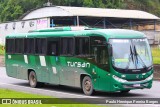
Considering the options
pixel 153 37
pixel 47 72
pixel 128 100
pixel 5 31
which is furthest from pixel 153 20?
pixel 128 100

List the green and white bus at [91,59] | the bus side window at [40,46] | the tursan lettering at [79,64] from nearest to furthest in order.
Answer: the green and white bus at [91,59] → the tursan lettering at [79,64] → the bus side window at [40,46]

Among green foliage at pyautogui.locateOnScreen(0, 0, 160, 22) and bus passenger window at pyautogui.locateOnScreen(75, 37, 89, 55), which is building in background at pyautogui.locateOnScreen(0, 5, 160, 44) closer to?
green foliage at pyautogui.locateOnScreen(0, 0, 160, 22)

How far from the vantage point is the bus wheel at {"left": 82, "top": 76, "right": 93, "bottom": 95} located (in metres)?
17.8

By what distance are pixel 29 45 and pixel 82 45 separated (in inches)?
173

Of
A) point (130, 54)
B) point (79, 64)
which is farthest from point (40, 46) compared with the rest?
point (130, 54)

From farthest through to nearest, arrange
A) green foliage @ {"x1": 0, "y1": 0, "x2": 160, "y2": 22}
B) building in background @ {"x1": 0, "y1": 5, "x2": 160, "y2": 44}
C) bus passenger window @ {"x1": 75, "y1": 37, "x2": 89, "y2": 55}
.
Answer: green foliage @ {"x1": 0, "y1": 0, "x2": 160, "y2": 22} < building in background @ {"x1": 0, "y1": 5, "x2": 160, "y2": 44} < bus passenger window @ {"x1": 75, "y1": 37, "x2": 89, "y2": 55}

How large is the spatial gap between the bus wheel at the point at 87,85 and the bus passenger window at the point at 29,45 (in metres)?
4.45

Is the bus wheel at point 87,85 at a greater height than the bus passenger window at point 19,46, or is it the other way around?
the bus passenger window at point 19,46

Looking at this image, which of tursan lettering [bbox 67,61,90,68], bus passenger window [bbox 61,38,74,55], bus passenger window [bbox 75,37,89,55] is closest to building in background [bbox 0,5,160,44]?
bus passenger window [bbox 61,38,74,55]

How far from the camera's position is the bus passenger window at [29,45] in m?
21.8

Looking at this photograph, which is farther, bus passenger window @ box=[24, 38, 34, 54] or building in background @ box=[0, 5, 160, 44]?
building in background @ box=[0, 5, 160, 44]

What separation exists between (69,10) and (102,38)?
44.4 meters

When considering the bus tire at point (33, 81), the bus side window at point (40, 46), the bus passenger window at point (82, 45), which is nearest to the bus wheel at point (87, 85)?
the bus passenger window at point (82, 45)

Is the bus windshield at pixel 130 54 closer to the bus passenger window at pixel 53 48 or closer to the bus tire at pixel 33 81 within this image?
the bus passenger window at pixel 53 48
